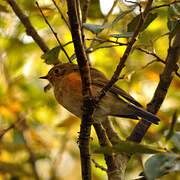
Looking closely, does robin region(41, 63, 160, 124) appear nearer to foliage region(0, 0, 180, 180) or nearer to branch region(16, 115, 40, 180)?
foliage region(0, 0, 180, 180)

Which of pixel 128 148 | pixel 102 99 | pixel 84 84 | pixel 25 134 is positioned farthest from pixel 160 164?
pixel 25 134

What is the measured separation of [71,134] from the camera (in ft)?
15.4

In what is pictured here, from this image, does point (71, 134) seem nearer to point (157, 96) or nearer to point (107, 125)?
point (107, 125)

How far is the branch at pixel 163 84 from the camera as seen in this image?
10.1ft

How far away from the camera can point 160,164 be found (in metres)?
1.84

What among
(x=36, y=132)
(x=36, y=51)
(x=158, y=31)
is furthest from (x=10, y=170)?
(x=158, y=31)

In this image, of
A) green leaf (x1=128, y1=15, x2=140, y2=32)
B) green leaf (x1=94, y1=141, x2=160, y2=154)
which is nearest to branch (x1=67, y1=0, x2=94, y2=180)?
green leaf (x1=94, y1=141, x2=160, y2=154)

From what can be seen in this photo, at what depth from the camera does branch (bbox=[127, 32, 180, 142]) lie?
3.07 m

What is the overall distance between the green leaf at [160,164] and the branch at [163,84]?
133cm

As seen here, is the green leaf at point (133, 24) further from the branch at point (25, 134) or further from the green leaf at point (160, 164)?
the branch at point (25, 134)

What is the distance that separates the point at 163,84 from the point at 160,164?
1.43 metres

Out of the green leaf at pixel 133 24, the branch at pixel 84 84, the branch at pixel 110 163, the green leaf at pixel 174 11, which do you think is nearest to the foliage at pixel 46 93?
the green leaf at pixel 133 24

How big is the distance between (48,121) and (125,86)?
110 centimetres

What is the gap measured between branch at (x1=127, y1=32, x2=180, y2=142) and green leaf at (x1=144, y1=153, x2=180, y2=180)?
1.33 metres
